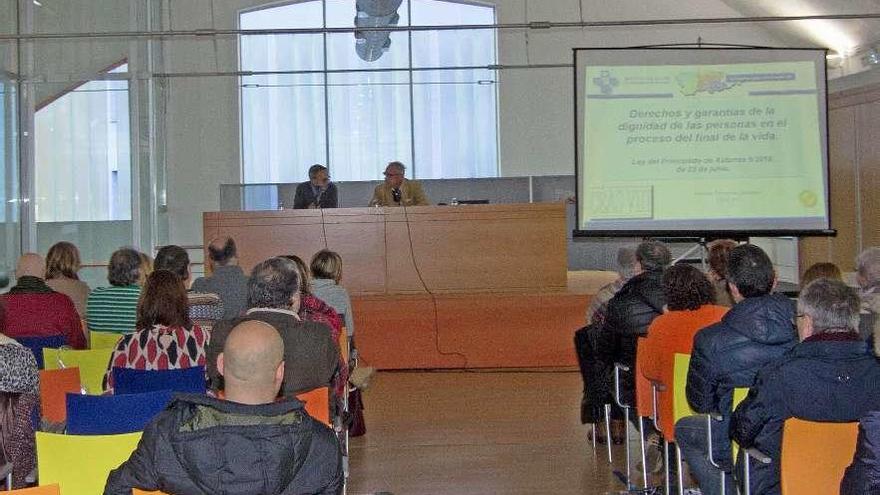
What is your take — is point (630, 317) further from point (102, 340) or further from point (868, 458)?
point (868, 458)

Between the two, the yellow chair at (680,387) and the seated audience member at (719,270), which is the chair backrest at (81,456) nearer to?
the yellow chair at (680,387)

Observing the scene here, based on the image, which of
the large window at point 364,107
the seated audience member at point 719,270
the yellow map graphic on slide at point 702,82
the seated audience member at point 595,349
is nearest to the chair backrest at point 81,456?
the seated audience member at point 595,349

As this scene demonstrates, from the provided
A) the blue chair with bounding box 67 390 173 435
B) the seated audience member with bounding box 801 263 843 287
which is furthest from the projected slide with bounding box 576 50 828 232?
the blue chair with bounding box 67 390 173 435

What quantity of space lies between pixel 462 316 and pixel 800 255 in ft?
18.3

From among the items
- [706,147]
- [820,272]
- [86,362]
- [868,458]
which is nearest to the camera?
[868,458]

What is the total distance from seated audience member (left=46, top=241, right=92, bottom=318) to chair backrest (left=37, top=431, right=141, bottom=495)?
310cm

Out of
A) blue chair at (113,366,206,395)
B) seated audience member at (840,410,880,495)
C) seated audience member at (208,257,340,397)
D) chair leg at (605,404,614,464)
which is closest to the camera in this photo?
seated audience member at (840,410,880,495)

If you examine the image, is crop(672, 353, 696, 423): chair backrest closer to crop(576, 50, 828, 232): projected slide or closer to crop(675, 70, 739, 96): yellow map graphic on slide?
crop(576, 50, 828, 232): projected slide

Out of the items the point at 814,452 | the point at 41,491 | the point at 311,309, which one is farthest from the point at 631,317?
the point at 41,491

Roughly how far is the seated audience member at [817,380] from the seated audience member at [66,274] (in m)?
3.74

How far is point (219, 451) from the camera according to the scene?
192 centimetres

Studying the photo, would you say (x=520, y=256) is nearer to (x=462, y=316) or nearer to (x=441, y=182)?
(x=462, y=316)

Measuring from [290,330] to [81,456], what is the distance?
1.25 metres

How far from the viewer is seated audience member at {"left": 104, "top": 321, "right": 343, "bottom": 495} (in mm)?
1923
